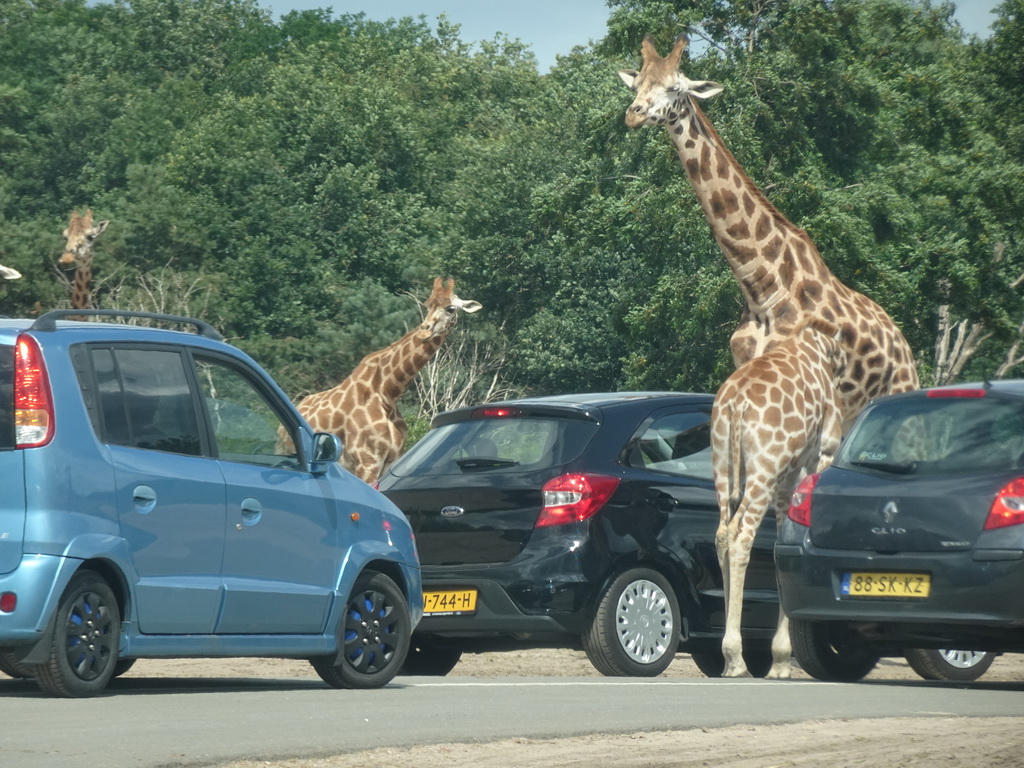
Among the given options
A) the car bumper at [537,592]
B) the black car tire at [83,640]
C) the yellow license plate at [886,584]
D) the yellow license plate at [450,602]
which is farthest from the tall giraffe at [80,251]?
the black car tire at [83,640]

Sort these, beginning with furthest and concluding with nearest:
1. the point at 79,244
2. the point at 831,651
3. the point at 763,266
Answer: the point at 79,244 → the point at 763,266 → the point at 831,651

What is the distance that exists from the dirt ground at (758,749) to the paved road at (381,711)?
174 mm

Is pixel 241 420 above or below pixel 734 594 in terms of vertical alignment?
above

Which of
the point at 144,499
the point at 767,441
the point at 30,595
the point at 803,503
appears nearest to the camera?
the point at 30,595

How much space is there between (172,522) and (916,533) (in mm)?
4200

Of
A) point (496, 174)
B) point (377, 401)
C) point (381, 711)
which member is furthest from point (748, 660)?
point (496, 174)

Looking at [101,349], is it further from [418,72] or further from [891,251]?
[418,72]

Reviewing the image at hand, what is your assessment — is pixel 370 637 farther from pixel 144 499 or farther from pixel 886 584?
pixel 886 584

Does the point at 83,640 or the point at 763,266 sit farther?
the point at 763,266

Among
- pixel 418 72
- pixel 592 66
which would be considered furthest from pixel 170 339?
pixel 418 72

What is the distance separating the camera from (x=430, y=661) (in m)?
12.9

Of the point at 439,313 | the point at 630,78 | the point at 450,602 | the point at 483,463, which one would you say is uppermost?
the point at 630,78

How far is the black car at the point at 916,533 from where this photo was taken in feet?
34.5

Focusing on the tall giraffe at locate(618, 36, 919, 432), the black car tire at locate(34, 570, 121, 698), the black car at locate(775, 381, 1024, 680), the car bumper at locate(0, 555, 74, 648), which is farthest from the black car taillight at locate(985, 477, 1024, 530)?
the tall giraffe at locate(618, 36, 919, 432)
